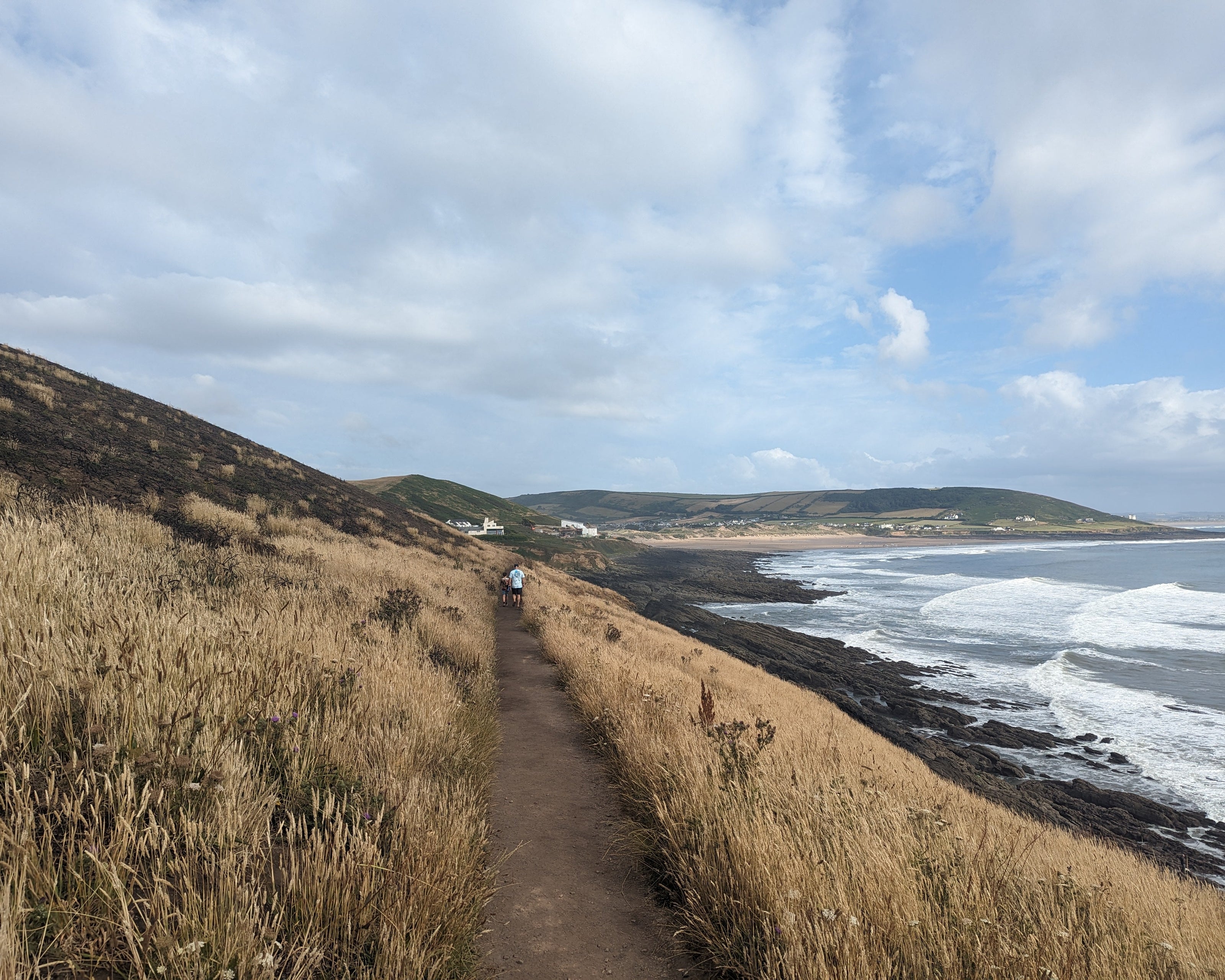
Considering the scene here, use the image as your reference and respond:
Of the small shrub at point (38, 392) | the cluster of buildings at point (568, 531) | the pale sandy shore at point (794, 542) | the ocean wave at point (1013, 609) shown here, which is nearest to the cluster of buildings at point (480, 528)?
the cluster of buildings at point (568, 531)

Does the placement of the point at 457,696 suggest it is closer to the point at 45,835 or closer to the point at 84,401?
the point at 45,835

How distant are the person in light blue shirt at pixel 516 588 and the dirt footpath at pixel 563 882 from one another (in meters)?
13.2

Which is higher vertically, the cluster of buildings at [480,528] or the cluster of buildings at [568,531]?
the cluster of buildings at [480,528]

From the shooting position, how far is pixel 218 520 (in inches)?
565

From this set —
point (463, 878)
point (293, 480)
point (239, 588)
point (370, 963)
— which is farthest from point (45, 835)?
point (293, 480)

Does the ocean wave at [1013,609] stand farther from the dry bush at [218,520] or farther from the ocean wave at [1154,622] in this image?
the dry bush at [218,520]

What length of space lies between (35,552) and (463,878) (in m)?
5.64

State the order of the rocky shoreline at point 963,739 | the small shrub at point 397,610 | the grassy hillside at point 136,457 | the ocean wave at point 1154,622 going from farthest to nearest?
the ocean wave at point 1154,622 < the grassy hillside at point 136,457 < the rocky shoreline at point 963,739 < the small shrub at point 397,610

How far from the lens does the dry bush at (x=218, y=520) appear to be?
13547mm

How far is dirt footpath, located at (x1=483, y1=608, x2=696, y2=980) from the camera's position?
11.8 ft

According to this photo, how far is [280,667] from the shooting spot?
5105 millimetres

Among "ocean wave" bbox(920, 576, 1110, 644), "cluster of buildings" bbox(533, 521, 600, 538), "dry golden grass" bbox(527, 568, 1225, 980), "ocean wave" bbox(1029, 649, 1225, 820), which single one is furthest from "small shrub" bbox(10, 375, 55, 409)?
"cluster of buildings" bbox(533, 521, 600, 538)

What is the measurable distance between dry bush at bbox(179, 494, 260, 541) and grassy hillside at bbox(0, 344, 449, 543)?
1.01 feet

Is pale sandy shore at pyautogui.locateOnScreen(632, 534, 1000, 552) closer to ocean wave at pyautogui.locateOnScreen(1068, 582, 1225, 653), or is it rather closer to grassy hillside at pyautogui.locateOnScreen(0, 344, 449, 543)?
ocean wave at pyautogui.locateOnScreen(1068, 582, 1225, 653)
